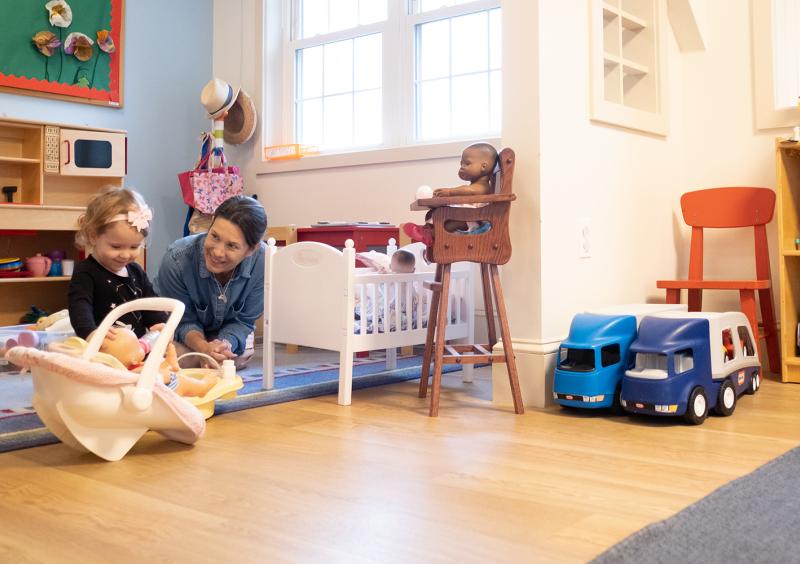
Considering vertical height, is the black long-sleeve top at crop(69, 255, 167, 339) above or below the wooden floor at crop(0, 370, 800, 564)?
above

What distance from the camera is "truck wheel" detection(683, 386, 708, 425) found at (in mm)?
2053

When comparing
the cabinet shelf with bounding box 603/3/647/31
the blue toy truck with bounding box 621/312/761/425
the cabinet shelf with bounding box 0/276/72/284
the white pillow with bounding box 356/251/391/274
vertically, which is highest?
the cabinet shelf with bounding box 603/3/647/31

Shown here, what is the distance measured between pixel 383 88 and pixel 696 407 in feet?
8.94

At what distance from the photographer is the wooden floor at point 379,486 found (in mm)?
1183

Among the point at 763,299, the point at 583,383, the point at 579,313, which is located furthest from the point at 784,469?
the point at 763,299

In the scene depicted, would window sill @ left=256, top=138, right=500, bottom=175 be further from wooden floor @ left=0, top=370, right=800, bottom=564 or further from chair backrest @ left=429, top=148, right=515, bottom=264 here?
wooden floor @ left=0, top=370, right=800, bottom=564

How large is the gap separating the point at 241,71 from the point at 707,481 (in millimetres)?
4140

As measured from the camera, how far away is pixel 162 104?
484 centimetres

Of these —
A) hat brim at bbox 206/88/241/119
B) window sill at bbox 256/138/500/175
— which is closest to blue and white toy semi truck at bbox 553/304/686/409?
window sill at bbox 256/138/500/175

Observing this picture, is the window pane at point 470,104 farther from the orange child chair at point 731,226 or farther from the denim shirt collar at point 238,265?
the denim shirt collar at point 238,265

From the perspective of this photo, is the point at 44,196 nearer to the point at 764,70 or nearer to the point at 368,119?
the point at 368,119

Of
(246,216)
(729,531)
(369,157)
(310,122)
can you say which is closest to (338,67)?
(310,122)

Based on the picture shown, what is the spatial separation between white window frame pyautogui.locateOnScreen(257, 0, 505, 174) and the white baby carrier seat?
7.59 ft

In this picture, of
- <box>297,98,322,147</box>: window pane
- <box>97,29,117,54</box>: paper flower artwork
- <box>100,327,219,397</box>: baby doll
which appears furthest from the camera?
<box>297,98,322,147</box>: window pane
